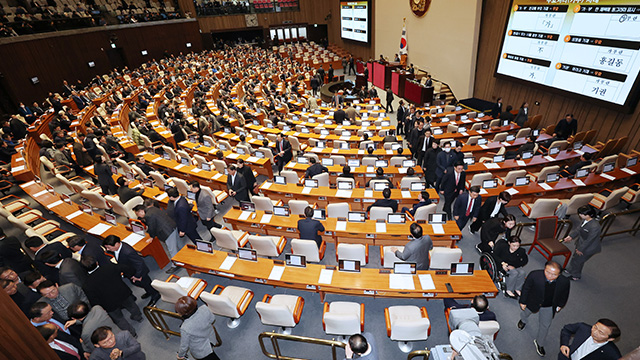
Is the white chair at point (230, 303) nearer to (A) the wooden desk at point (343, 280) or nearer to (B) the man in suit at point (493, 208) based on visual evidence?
(A) the wooden desk at point (343, 280)

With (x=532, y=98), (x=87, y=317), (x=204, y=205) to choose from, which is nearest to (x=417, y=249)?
(x=204, y=205)

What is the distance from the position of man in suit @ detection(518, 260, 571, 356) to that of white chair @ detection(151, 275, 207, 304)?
572 centimetres

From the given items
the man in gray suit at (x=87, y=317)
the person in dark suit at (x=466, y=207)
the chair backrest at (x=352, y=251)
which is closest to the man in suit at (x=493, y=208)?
the person in dark suit at (x=466, y=207)

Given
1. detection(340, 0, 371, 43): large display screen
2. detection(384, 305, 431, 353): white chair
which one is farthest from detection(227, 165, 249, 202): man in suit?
detection(340, 0, 371, 43): large display screen

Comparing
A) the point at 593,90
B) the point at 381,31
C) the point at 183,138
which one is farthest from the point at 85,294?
the point at 381,31

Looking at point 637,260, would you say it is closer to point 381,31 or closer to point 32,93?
point 381,31

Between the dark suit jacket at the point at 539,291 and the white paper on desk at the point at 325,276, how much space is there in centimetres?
322

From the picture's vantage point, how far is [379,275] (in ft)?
17.2

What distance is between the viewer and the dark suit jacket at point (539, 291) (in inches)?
165

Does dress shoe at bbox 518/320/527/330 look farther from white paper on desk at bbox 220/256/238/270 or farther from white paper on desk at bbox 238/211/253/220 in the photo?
white paper on desk at bbox 238/211/253/220

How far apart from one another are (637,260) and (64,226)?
1470 centimetres

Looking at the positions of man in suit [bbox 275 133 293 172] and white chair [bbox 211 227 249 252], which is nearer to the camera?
white chair [bbox 211 227 249 252]

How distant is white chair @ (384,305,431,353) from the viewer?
4.11 metres

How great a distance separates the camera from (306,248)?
5.72 metres
